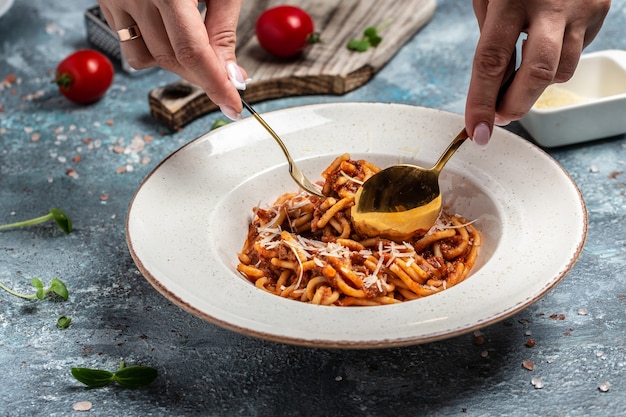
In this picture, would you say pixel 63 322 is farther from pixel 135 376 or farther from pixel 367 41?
pixel 367 41

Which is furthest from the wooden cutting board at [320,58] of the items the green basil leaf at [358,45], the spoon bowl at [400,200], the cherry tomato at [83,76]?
the spoon bowl at [400,200]

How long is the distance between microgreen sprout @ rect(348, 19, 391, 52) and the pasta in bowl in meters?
1.33

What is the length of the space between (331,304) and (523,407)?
758mm

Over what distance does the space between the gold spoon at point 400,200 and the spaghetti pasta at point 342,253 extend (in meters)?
0.06

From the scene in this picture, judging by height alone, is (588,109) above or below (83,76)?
below

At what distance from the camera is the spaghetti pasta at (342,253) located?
10.1ft

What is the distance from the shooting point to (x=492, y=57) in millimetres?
2707

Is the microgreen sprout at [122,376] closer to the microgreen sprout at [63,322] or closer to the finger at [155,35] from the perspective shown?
the microgreen sprout at [63,322]

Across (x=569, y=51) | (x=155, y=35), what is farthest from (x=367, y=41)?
(x=569, y=51)

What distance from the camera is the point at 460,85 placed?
4.95 meters

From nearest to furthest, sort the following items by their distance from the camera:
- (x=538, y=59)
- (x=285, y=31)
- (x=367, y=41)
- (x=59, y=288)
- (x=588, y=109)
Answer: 1. (x=538, y=59)
2. (x=59, y=288)
3. (x=588, y=109)
4. (x=285, y=31)
5. (x=367, y=41)

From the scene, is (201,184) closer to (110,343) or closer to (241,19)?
(110,343)

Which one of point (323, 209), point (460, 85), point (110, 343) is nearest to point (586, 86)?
point (460, 85)

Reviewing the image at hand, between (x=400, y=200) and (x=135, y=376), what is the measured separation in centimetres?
123
